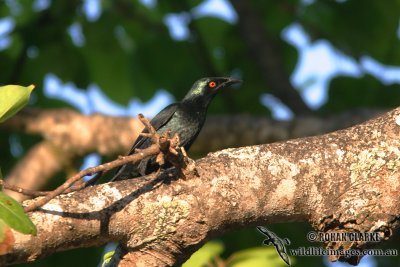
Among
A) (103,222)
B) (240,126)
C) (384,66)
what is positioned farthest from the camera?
(384,66)

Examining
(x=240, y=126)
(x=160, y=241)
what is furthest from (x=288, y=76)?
(x=160, y=241)

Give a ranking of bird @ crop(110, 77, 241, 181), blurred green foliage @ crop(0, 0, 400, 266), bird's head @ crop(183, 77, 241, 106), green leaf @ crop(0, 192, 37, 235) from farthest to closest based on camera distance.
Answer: blurred green foliage @ crop(0, 0, 400, 266) → bird's head @ crop(183, 77, 241, 106) → bird @ crop(110, 77, 241, 181) → green leaf @ crop(0, 192, 37, 235)

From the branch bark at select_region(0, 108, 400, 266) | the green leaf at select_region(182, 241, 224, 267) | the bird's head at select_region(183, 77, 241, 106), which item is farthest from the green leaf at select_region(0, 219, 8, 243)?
the bird's head at select_region(183, 77, 241, 106)

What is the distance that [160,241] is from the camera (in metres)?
2.86

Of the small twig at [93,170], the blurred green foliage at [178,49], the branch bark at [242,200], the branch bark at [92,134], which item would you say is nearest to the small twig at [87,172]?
the small twig at [93,170]

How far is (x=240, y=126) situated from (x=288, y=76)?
93cm

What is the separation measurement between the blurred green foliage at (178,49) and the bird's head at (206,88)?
785 millimetres

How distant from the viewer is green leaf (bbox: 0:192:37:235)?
2.28 meters

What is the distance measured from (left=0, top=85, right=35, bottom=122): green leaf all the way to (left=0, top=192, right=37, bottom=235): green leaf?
1.10ft

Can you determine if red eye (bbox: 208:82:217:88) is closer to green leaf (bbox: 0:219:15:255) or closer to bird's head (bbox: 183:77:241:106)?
bird's head (bbox: 183:77:241:106)

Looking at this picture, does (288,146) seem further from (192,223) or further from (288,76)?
(288,76)

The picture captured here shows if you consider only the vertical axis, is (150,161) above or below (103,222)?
above

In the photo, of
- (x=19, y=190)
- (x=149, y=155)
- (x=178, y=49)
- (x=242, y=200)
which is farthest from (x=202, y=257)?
(x=178, y=49)

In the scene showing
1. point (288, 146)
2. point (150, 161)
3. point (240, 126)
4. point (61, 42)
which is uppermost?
point (61, 42)
